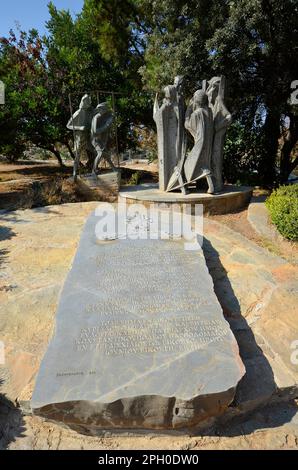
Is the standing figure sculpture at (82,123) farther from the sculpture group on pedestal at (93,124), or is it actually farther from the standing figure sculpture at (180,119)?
the standing figure sculpture at (180,119)

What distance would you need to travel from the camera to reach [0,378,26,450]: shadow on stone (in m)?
2.07

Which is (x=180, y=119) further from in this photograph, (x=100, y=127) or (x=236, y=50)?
(x=236, y=50)

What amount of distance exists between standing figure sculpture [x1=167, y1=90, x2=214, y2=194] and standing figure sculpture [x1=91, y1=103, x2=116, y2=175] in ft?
5.75

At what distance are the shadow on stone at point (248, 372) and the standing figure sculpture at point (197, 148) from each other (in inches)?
155

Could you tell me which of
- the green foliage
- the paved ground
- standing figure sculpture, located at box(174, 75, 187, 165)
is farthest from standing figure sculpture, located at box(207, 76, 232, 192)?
the paved ground

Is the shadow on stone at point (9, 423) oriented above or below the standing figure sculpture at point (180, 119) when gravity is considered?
below

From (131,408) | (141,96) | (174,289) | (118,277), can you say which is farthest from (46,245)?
(141,96)

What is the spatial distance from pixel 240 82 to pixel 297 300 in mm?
6988

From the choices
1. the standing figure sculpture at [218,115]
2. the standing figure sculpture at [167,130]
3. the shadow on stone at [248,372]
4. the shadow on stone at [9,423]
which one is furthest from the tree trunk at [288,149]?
the shadow on stone at [9,423]

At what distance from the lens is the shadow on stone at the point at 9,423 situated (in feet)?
6.80

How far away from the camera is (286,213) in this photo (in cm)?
559

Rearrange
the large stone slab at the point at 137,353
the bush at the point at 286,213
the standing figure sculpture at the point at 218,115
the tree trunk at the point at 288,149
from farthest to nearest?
the tree trunk at the point at 288,149
the standing figure sculpture at the point at 218,115
the bush at the point at 286,213
the large stone slab at the point at 137,353

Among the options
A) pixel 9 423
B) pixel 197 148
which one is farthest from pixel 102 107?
pixel 9 423

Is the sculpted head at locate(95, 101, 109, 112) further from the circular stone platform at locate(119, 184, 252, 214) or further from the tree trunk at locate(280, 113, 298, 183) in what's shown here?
the tree trunk at locate(280, 113, 298, 183)
